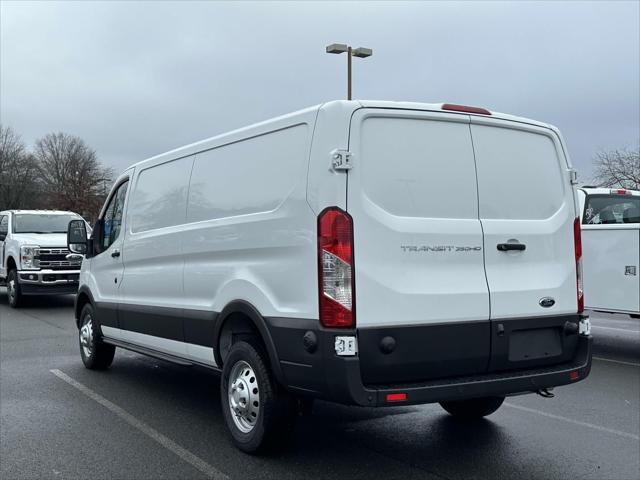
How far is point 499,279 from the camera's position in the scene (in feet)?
14.8

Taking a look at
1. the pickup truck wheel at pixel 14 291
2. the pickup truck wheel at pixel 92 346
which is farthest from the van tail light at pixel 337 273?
the pickup truck wheel at pixel 14 291

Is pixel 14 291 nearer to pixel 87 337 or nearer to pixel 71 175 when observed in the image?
pixel 87 337

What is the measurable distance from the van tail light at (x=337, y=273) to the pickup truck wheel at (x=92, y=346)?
434 centimetres

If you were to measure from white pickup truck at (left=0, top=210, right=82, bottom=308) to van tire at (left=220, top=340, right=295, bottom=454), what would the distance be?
10867mm

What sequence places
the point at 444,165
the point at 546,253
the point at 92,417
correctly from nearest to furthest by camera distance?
the point at 444,165 < the point at 546,253 < the point at 92,417

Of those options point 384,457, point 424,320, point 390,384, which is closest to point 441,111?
point 424,320

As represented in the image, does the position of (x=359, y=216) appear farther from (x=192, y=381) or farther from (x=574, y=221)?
(x=192, y=381)

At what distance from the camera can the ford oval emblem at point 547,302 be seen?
4636mm

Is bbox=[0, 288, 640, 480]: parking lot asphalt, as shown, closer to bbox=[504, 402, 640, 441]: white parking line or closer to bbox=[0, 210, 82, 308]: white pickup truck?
bbox=[504, 402, 640, 441]: white parking line

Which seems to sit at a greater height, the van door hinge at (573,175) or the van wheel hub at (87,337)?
the van door hinge at (573,175)

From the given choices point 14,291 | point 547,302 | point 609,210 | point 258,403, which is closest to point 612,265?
point 609,210

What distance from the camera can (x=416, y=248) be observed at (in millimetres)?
4207

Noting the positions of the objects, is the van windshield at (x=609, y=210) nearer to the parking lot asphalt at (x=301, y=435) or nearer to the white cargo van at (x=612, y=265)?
the white cargo van at (x=612, y=265)

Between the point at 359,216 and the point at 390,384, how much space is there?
39.6 inches
